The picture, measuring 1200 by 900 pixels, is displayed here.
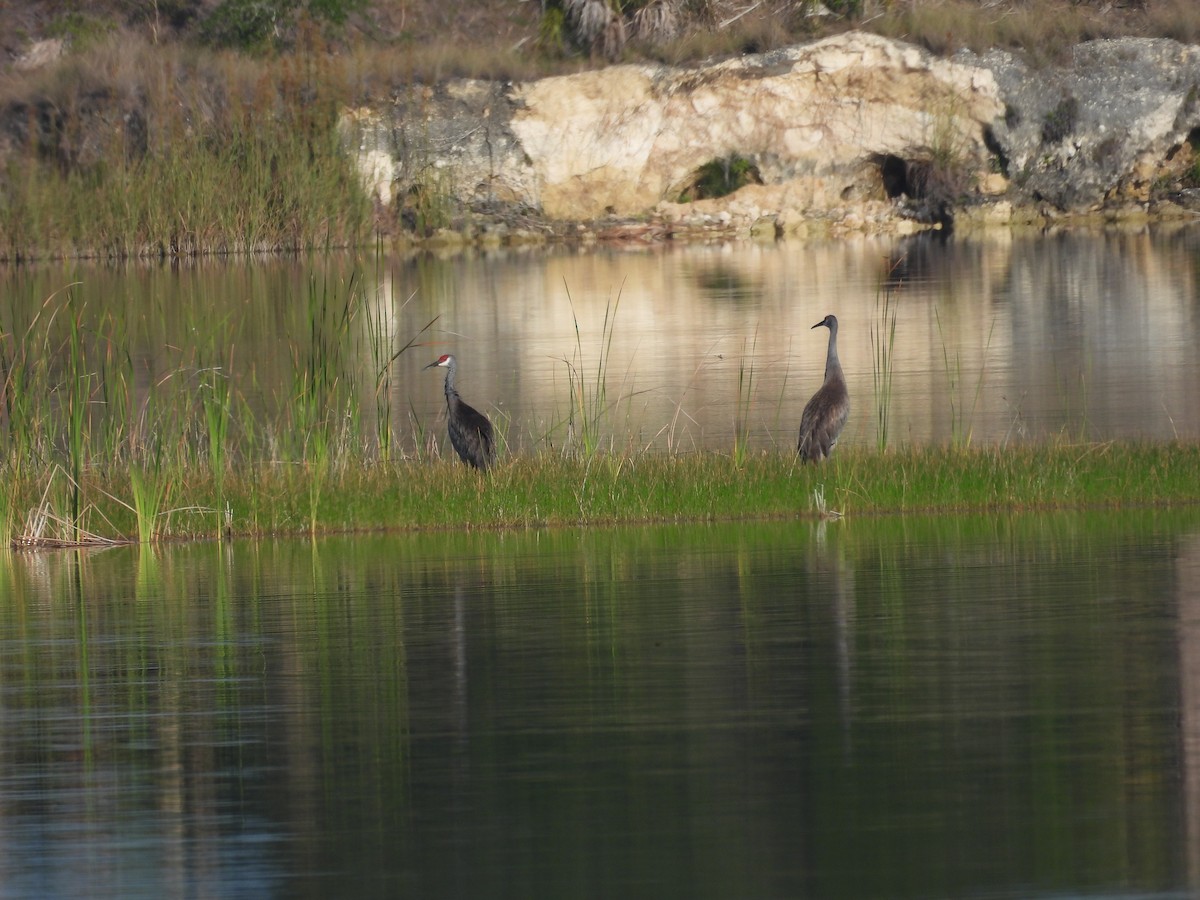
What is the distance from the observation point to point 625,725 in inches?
299

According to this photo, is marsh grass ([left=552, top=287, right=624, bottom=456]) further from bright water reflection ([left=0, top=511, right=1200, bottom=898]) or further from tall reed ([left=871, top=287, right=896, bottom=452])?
bright water reflection ([left=0, top=511, right=1200, bottom=898])

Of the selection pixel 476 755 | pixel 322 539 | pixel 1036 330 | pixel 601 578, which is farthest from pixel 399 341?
pixel 476 755

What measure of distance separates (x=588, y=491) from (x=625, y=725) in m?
6.50

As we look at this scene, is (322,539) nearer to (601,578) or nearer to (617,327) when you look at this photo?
(601,578)

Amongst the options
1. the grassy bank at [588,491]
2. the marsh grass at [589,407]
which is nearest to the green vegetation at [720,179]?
the marsh grass at [589,407]

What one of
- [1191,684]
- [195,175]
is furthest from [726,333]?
[1191,684]

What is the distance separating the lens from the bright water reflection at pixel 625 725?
590 cm

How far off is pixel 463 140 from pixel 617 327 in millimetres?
21933

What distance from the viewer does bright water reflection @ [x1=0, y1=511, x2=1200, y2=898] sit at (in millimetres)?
5898

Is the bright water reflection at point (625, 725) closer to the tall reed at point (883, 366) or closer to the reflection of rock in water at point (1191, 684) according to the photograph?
the reflection of rock in water at point (1191, 684)

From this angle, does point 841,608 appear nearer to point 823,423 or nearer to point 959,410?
point 823,423

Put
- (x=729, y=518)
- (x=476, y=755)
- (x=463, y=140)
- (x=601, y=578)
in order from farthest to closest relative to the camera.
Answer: (x=463, y=140), (x=729, y=518), (x=601, y=578), (x=476, y=755)

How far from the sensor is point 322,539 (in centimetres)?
1392

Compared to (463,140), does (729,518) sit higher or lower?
lower
